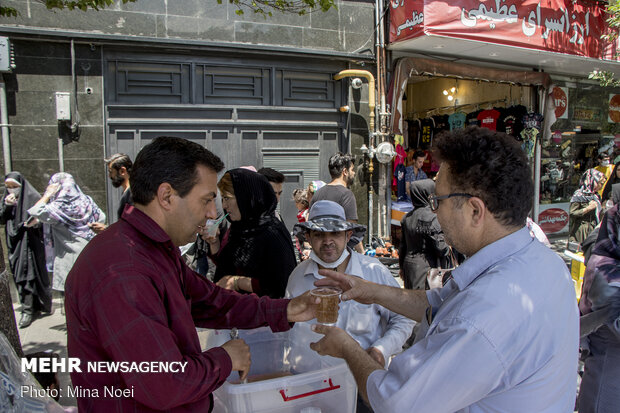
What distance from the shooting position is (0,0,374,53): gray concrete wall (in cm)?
625

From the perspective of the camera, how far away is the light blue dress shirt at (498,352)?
3.93 feet

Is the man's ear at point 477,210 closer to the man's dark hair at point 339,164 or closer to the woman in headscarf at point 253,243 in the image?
the woman in headscarf at point 253,243

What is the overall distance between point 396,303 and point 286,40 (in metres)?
6.54

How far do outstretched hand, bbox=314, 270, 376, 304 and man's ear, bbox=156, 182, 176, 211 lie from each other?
0.92 m

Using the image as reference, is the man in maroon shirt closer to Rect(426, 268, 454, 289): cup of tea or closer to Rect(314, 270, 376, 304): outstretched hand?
Rect(314, 270, 376, 304): outstretched hand

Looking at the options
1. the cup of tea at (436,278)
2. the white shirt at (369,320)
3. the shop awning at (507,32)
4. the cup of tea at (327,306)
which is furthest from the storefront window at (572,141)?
the cup of tea at (327,306)

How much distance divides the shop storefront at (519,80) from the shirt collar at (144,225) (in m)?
7.06

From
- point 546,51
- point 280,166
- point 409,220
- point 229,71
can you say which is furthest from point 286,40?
point 546,51

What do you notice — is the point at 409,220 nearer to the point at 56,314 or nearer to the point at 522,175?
the point at 522,175

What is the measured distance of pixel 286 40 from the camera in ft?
24.9

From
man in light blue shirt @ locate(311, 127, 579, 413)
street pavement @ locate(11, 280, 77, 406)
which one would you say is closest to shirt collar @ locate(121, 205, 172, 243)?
man in light blue shirt @ locate(311, 127, 579, 413)

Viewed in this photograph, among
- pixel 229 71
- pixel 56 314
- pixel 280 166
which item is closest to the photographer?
pixel 56 314

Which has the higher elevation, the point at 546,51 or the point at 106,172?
the point at 546,51

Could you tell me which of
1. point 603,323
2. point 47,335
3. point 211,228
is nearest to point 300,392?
point 603,323
